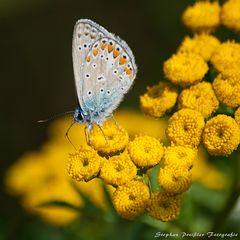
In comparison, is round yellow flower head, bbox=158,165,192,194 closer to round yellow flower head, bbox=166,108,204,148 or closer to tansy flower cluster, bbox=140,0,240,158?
tansy flower cluster, bbox=140,0,240,158

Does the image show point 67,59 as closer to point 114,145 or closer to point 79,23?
point 79,23

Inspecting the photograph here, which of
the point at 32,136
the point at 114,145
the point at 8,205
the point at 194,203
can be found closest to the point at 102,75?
the point at 114,145

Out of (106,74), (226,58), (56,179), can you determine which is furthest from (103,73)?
(56,179)

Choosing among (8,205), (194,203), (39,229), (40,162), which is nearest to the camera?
(194,203)

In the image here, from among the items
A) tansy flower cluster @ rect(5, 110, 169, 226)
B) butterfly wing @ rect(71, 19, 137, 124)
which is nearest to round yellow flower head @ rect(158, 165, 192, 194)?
butterfly wing @ rect(71, 19, 137, 124)

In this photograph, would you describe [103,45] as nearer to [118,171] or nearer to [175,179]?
[118,171]

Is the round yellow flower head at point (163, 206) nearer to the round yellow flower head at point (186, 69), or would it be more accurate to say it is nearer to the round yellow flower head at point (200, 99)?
the round yellow flower head at point (200, 99)

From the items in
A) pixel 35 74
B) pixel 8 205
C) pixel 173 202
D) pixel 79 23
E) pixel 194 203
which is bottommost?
pixel 8 205
